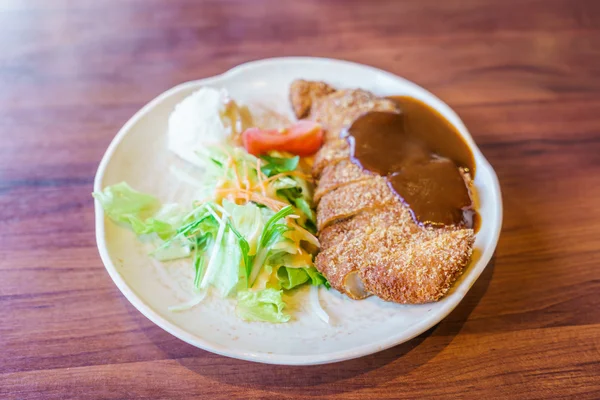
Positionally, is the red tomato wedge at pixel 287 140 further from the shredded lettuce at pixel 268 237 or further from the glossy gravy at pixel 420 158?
the shredded lettuce at pixel 268 237

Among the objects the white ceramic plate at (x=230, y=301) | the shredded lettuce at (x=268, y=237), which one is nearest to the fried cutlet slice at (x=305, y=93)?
the white ceramic plate at (x=230, y=301)

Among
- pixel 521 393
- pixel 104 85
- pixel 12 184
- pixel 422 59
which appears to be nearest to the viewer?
pixel 521 393

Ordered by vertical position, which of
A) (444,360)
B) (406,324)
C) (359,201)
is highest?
(359,201)

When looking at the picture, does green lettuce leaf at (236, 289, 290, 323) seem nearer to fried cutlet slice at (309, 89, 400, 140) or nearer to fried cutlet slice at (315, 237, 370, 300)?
fried cutlet slice at (315, 237, 370, 300)

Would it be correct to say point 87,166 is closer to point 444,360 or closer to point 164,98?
point 164,98

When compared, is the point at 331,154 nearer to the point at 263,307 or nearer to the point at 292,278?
the point at 292,278

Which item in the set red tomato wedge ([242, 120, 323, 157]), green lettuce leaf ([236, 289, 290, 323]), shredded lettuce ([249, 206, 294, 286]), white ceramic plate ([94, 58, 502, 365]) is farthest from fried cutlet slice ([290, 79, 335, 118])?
green lettuce leaf ([236, 289, 290, 323])

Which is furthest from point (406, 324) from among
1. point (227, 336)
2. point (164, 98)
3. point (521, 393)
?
point (164, 98)
